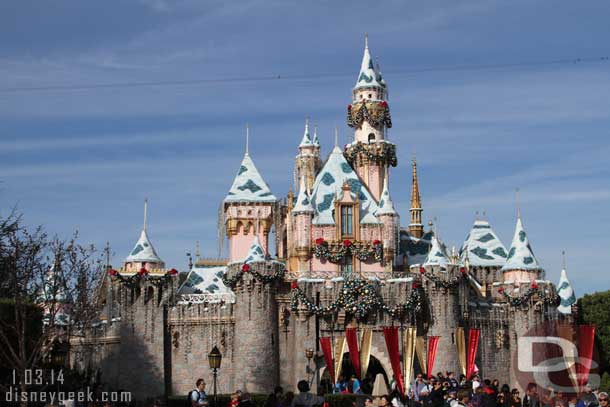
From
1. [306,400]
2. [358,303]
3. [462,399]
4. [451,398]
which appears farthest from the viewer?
[358,303]

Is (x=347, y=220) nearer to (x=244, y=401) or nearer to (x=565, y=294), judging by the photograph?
(x=565, y=294)

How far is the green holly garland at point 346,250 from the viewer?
60.3m

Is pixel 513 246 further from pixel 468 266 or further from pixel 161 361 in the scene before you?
pixel 161 361

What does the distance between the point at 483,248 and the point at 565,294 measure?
7628 millimetres

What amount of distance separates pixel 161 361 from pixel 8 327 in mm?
18138

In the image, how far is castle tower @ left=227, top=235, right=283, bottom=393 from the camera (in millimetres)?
56125

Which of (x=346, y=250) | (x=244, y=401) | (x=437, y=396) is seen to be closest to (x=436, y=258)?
(x=346, y=250)

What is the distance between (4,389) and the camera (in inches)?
1448

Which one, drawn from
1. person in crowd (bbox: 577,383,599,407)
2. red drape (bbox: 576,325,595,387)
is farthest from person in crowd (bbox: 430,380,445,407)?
red drape (bbox: 576,325,595,387)

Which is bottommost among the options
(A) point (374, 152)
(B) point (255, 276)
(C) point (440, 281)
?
(C) point (440, 281)

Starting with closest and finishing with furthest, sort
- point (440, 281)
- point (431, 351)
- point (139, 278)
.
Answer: point (431, 351)
point (139, 278)
point (440, 281)

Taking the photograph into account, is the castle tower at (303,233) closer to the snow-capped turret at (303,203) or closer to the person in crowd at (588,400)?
the snow-capped turret at (303,203)

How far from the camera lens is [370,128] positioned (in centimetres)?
6750

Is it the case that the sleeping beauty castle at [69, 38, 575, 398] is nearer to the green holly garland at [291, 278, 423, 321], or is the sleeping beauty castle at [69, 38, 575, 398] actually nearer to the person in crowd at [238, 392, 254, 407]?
the green holly garland at [291, 278, 423, 321]
